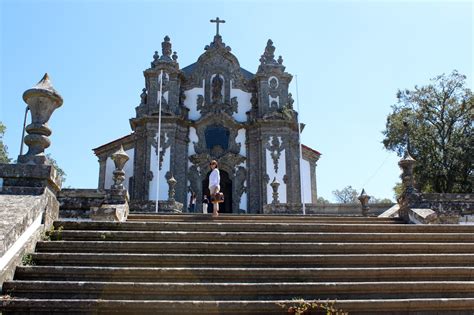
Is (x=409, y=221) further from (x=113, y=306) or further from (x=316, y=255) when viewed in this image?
(x=113, y=306)

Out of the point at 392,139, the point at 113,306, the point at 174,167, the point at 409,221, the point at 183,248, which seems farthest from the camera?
the point at 392,139

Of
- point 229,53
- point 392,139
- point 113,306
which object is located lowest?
point 113,306

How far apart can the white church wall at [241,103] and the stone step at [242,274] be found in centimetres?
1983

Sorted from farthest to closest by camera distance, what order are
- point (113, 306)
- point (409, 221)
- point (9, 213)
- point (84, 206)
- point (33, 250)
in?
point (84, 206)
point (409, 221)
point (33, 250)
point (9, 213)
point (113, 306)

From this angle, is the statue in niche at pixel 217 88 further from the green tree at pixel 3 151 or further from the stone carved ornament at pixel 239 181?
the green tree at pixel 3 151

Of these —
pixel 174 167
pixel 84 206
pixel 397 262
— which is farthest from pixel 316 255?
pixel 174 167

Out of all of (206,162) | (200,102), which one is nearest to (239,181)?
(206,162)

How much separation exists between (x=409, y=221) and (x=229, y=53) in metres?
19.1

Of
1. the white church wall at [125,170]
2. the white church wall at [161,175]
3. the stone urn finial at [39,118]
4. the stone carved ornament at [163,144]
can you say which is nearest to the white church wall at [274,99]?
the stone carved ornament at [163,144]

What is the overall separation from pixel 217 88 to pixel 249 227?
18.7 metres

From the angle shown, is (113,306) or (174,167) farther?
(174,167)

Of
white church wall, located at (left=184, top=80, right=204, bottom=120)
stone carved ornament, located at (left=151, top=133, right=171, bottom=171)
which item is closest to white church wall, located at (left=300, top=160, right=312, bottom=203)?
white church wall, located at (left=184, top=80, right=204, bottom=120)

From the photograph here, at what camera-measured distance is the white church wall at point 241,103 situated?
26.5 m

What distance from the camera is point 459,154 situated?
961 inches
